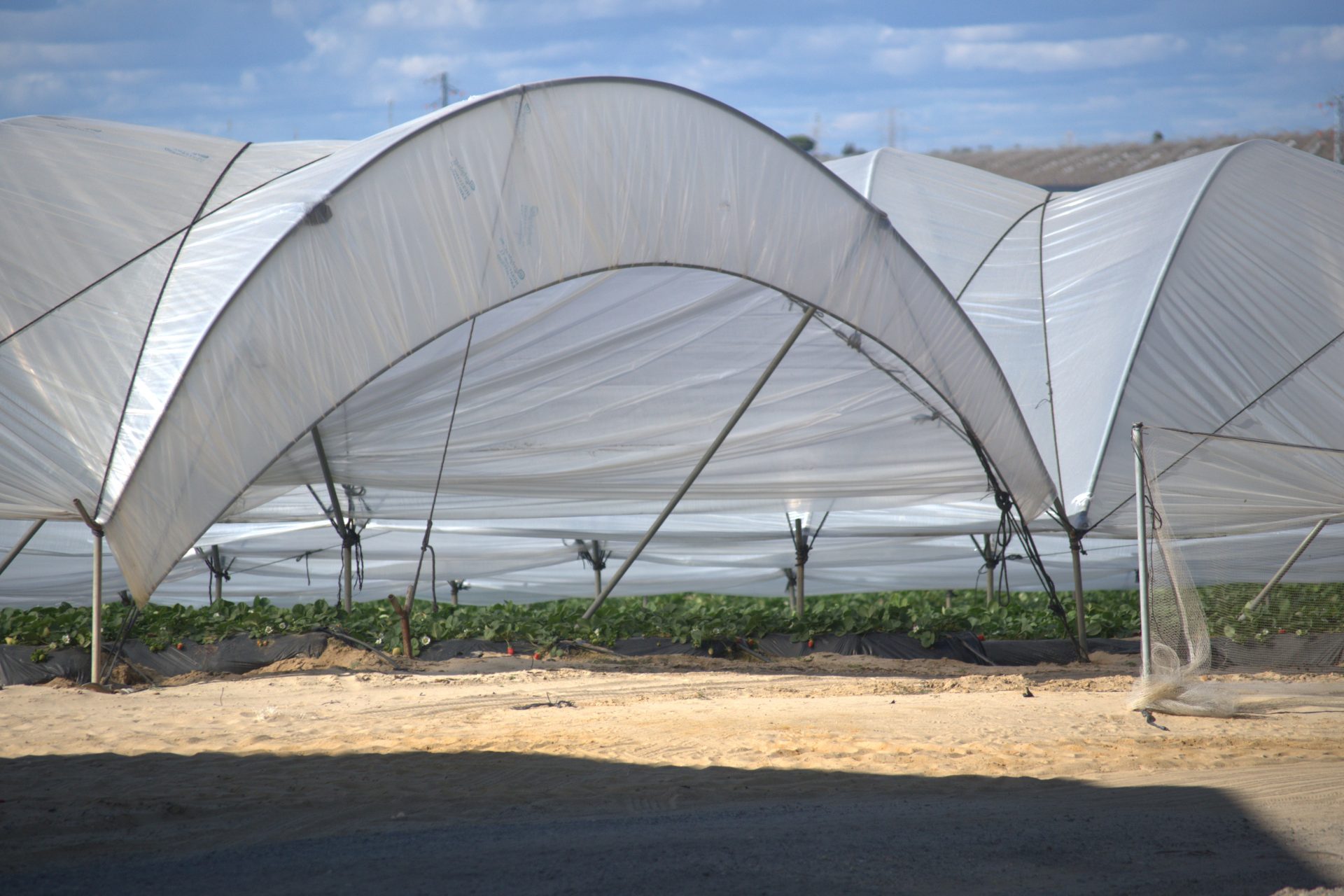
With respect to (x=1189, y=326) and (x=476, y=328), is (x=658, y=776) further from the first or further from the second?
(x=1189, y=326)

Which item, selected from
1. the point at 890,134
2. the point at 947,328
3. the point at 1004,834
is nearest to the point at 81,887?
the point at 1004,834

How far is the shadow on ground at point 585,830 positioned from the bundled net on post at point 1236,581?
115 inches

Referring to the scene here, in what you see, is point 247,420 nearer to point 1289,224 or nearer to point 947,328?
point 947,328

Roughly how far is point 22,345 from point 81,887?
5.92m

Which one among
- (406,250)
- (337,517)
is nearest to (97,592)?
(337,517)

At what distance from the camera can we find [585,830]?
168 inches

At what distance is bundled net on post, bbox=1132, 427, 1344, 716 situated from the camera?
7766 millimetres

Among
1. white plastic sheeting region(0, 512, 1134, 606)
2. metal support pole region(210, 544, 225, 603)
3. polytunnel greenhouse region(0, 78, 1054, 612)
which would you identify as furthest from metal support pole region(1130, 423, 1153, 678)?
metal support pole region(210, 544, 225, 603)

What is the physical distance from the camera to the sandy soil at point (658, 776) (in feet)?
13.2

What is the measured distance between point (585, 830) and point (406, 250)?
4707mm

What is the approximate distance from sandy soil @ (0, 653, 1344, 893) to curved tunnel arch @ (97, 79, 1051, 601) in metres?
1.86

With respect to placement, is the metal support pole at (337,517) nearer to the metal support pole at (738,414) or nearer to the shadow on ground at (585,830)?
the metal support pole at (738,414)

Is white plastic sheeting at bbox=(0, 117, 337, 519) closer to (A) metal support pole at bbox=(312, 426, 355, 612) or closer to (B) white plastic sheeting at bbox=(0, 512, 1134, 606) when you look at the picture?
(A) metal support pole at bbox=(312, 426, 355, 612)

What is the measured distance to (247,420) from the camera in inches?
291
